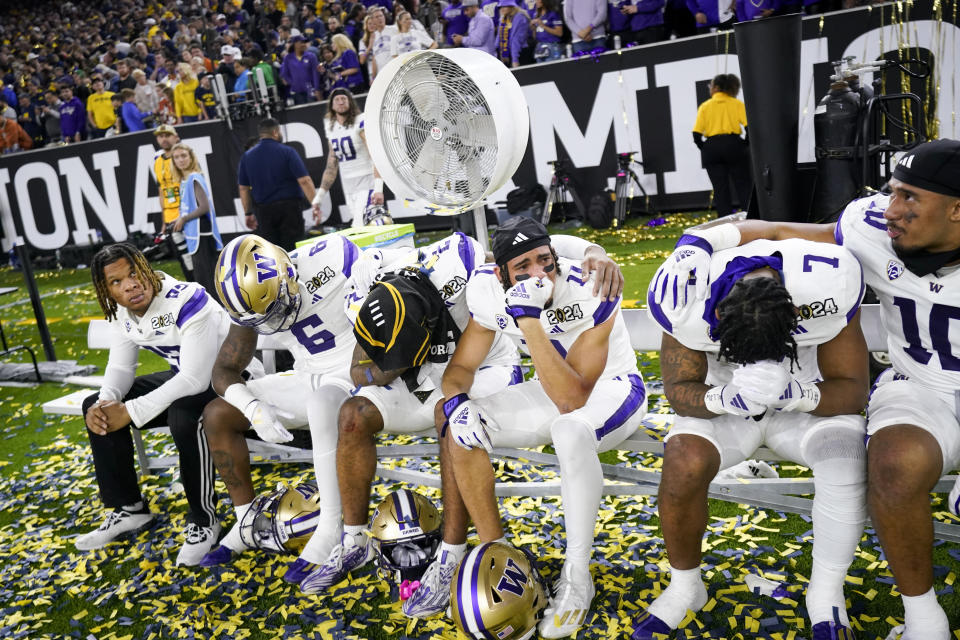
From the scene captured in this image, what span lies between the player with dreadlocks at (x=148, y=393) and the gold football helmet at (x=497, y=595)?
1430 millimetres

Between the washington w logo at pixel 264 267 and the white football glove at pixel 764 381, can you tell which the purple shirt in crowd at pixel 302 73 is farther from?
the white football glove at pixel 764 381

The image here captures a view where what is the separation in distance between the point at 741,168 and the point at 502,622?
5.97 metres

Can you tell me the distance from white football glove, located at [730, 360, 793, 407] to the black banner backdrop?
56.1 inches

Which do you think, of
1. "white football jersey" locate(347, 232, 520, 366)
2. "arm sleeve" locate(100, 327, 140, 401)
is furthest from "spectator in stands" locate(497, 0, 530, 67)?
"white football jersey" locate(347, 232, 520, 366)

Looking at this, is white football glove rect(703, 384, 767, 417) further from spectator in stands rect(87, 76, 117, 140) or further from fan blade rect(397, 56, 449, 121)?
spectator in stands rect(87, 76, 117, 140)

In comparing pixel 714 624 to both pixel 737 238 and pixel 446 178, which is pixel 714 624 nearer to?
pixel 737 238

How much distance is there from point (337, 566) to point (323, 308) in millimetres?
1065

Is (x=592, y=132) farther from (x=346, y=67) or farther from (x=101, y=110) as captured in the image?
(x=101, y=110)

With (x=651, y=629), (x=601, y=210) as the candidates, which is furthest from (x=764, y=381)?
(x=601, y=210)

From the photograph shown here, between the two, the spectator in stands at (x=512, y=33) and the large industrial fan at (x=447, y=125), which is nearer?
the large industrial fan at (x=447, y=125)

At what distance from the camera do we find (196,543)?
3.43 meters

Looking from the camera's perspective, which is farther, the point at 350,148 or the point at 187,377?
the point at 350,148

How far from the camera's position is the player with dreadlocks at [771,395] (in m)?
2.19

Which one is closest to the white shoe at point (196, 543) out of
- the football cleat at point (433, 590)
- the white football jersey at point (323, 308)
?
the white football jersey at point (323, 308)
